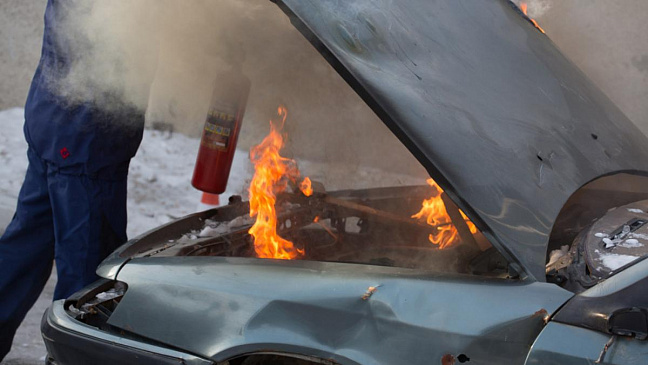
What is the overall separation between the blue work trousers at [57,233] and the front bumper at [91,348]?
0.80m

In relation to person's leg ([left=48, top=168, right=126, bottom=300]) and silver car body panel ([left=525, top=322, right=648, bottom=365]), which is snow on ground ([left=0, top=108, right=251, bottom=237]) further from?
silver car body panel ([left=525, top=322, right=648, bottom=365])

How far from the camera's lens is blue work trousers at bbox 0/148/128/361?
315 centimetres

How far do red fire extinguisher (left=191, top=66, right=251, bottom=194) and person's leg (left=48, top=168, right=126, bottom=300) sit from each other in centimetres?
90

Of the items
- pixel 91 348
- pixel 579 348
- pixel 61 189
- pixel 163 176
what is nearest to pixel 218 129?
pixel 61 189

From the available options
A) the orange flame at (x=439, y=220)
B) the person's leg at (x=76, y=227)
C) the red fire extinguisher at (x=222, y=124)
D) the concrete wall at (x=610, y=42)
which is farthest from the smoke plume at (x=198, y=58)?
the concrete wall at (x=610, y=42)

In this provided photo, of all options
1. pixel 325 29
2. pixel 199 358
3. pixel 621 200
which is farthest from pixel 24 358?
pixel 621 200

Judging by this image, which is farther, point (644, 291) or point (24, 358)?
point (24, 358)

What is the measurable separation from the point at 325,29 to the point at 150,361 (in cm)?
111

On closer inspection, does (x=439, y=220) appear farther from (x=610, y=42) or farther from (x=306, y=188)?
(x=610, y=42)

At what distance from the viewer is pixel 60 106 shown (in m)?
3.13

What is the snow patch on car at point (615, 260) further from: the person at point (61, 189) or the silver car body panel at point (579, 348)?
the person at point (61, 189)

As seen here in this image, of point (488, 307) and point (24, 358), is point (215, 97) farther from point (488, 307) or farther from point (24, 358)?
point (488, 307)

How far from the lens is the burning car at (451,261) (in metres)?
1.83

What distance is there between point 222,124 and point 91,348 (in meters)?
1.92
